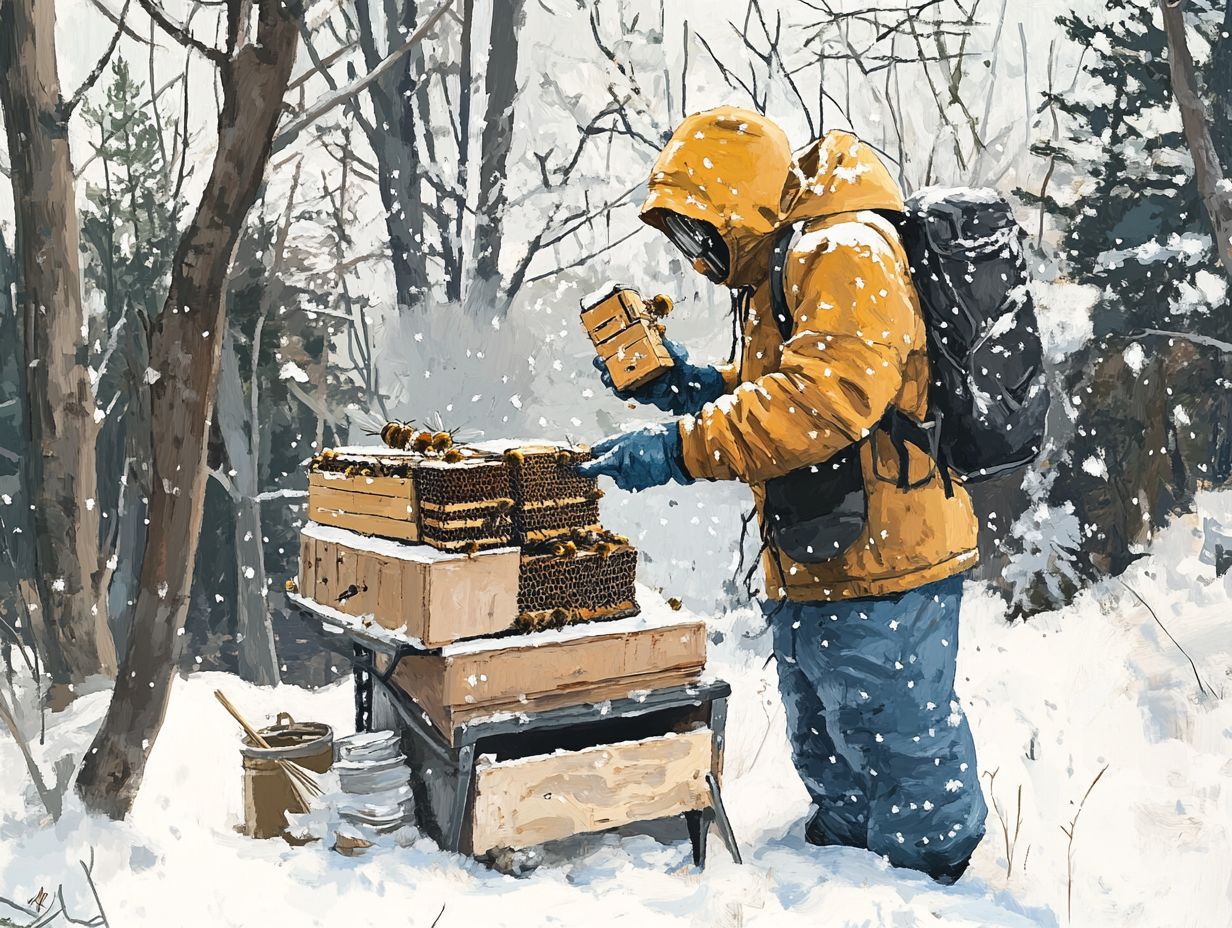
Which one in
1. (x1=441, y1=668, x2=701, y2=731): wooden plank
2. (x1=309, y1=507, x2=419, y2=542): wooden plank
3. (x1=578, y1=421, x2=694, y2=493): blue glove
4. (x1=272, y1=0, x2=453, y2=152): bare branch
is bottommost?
(x1=441, y1=668, x2=701, y2=731): wooden plank

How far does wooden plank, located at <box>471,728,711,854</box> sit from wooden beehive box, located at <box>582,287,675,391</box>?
1.16 metres

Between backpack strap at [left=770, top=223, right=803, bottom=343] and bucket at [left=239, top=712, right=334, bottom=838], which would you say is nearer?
Answer: backpack strap at [left=770, top=223, right=803, bottom=343]

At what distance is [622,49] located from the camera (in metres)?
10.6

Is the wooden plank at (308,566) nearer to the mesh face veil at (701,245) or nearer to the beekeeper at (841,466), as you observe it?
the beekeeper at (841,466)

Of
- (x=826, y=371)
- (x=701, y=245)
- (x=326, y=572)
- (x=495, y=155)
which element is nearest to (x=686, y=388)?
(x=701, y=245)

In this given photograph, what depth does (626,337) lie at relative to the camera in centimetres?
334

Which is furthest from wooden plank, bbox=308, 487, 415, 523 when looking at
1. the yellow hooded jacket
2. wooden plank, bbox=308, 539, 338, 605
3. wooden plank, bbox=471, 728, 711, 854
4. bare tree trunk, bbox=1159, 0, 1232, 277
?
bare tree trunk, bbox=1159, 0, 1232, 277

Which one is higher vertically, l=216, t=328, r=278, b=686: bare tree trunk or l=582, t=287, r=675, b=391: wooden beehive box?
l=582, t=287, r=675, b=391: wooden beehive box

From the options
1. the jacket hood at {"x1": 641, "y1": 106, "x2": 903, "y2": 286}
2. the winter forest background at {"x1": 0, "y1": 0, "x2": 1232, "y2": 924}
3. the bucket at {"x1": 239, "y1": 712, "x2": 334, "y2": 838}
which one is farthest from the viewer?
the winter forest background at {"x1": 0, "y1": 0, "x2": 1232, "y2": 924}

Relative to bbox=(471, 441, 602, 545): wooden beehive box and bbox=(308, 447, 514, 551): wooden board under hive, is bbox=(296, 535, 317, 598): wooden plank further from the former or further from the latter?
bbox=(471, 441, 602, 545): wooden beehive box

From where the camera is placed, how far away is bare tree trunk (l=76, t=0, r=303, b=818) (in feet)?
11.4

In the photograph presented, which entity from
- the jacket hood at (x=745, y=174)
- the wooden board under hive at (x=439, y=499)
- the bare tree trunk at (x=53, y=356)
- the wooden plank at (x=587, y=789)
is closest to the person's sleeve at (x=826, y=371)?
the jacket hood at (x=745, y=174)

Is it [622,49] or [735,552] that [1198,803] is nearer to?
[735,552]

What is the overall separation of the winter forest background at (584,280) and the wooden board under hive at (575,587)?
3.25 m
